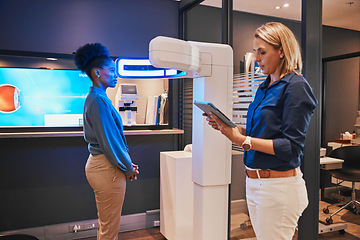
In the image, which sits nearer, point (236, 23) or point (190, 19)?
point (236, 23)

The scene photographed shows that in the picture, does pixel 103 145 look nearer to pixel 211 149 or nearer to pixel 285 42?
pixel 211 149

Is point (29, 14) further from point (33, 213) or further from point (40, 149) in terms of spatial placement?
point (33, 213)

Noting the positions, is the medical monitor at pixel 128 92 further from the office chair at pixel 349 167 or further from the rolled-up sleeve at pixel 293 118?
the rolled-up sleeve at pixel 293 118

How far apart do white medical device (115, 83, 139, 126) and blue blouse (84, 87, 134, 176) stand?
98 cm

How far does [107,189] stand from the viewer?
2094 millimetres

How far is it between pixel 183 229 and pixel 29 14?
8.37 feet

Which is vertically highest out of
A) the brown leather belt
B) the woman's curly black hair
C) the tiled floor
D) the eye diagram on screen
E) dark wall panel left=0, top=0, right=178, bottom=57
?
dark wall panel left=0, top=0, right=178, bottom=57

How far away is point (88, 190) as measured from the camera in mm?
3264

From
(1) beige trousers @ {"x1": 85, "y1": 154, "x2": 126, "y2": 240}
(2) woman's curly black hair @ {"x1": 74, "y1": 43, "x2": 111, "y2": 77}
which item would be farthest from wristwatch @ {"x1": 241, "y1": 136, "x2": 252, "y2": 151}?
(2) woman's curly black hair @ {"x1": 74, "y1": 43, "x2": 111, "y2": 77}

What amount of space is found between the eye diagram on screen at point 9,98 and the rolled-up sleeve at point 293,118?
2582mm

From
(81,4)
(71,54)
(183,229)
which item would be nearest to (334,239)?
(183,229)

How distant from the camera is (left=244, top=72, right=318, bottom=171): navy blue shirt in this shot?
1.20 metres

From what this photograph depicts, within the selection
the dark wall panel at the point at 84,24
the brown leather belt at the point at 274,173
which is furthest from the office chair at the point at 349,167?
the dark wall panel at the point at 84,24

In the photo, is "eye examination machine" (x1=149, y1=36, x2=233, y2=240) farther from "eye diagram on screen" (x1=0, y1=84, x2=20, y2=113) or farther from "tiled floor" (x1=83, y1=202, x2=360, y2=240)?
"eye diagram on screen" (x1=0, y1=84, x2=20, y2=113)
